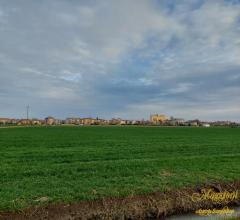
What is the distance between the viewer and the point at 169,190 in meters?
14.2

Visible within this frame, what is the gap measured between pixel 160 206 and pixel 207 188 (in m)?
3.70

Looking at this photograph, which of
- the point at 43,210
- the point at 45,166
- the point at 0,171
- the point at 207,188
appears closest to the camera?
the point at 43,210

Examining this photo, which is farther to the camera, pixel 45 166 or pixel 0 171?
pixel 45 166

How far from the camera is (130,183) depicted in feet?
49.5

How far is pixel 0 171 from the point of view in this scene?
17297 mm

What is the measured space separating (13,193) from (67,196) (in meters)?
1.95

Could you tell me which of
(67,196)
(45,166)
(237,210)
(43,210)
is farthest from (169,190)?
(45,166)

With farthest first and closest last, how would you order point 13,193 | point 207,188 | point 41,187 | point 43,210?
point 207,188 < point 41,187 < point 13,193 < point 43,210

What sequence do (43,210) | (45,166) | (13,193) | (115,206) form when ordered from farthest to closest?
1. (45,166)
2. (13,193)
3. (115,206)
4. (43,210)

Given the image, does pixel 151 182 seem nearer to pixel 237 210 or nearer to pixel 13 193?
pixel 237 210

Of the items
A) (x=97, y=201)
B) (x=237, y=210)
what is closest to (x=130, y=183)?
(x=97, y=201)

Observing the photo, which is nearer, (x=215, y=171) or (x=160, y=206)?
(x=160, y=206)

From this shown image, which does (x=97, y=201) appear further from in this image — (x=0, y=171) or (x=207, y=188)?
(x=0, y=171)

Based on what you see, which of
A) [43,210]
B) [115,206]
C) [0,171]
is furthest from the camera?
[0,171]
